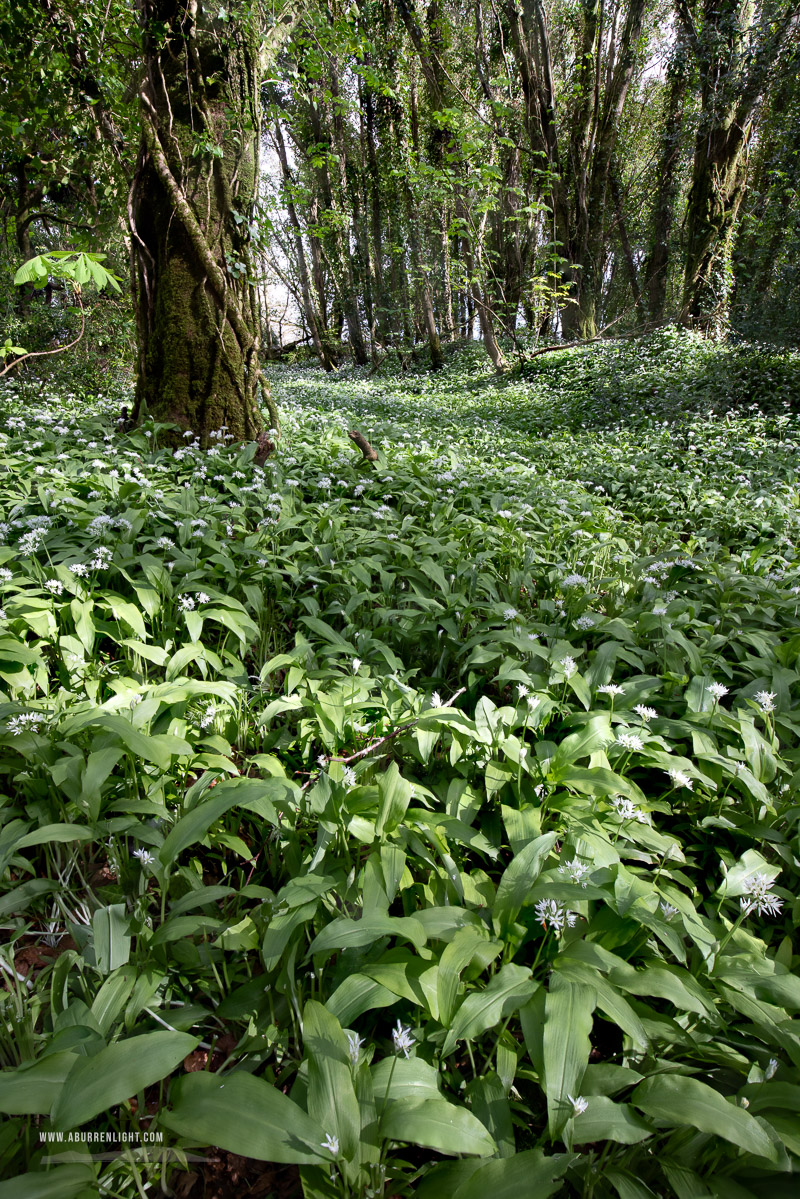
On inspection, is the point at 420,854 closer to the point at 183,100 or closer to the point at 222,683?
the point at 222,683

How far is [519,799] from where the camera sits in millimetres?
1570

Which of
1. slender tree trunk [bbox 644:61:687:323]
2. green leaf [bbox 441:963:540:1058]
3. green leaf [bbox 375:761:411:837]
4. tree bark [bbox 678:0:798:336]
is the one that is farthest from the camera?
slender tree trunk [bbox 644:61:687:323]

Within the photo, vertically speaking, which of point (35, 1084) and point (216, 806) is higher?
point (216, 806)

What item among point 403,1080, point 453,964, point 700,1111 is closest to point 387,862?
point 453,964

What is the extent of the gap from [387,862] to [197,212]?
199 inches

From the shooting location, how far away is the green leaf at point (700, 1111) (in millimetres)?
906

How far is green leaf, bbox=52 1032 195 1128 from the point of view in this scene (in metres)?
0.86

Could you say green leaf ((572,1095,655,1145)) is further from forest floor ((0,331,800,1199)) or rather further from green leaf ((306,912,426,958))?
green leaf ((306,912,426,958))

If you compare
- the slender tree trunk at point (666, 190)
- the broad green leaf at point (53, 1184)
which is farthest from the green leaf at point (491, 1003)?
the slender tree trunk at point (666, 190)

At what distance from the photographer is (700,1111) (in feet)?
3.08

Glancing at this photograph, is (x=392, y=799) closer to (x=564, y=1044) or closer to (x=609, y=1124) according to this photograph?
(x=564, y=1044)

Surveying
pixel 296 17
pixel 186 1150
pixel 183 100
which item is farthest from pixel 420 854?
pixel 296 17

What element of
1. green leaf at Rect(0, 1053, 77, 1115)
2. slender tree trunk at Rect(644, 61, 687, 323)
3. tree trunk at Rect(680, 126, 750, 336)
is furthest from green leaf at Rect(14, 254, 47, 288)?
slender tree trunk at Rect(644, 61, 687, 323)

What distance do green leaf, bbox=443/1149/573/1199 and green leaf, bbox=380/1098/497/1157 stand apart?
0.03 m
